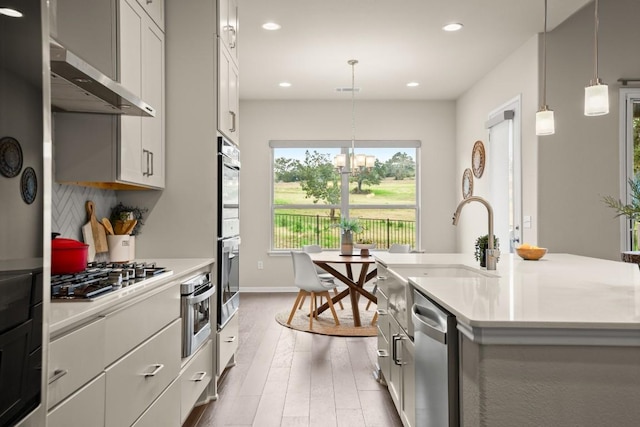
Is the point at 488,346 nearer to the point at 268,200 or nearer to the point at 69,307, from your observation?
the point at 69,307

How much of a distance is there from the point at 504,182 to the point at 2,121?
521cm

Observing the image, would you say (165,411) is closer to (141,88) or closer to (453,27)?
(141,88)

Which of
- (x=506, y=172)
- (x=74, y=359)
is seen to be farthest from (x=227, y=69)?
(x=506, y=172)

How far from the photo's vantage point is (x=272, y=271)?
7070 millimetres

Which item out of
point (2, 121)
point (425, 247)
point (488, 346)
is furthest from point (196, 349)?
point (425, 247)

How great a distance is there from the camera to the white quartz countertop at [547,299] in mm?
1228

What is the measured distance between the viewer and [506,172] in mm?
5281

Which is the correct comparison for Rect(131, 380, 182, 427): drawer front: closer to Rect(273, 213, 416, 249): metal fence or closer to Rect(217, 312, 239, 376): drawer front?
Rect(217, 312, 239, 376): drawer front

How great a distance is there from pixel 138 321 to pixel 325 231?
17.9 feet

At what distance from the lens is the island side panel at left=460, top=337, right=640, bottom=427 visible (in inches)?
48.4

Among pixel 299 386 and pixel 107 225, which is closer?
pixel 107 225

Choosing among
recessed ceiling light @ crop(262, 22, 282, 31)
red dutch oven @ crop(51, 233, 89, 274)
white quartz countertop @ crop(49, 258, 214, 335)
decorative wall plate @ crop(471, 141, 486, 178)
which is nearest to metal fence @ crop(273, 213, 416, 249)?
decorative wall plate @ crop(471, 141, 486, 178)

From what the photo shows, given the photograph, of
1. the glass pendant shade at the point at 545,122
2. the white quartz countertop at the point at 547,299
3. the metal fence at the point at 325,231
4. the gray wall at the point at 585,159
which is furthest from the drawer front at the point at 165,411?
the metal fence at the point at 325,231

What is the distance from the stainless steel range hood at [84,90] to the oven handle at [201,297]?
93 cm
